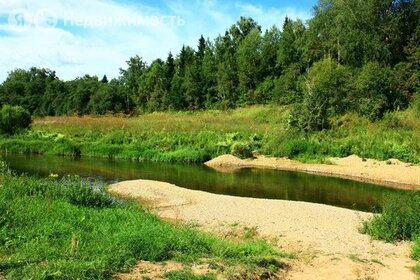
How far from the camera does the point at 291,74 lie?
6612cm

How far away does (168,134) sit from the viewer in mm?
42281

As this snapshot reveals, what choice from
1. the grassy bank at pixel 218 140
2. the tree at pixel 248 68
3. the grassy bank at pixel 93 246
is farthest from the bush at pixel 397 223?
the tree at pixel 248 68

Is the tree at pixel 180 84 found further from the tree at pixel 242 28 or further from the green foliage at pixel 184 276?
the green foliage at pixel 184 276

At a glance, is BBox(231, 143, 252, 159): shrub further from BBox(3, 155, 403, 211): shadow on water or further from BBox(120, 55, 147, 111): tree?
BBox(120, 55, 147, 111): tree

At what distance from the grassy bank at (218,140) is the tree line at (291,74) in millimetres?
2451

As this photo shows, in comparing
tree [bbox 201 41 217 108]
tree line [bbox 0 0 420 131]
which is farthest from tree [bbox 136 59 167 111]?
tree [bbox 201 41 217 108]

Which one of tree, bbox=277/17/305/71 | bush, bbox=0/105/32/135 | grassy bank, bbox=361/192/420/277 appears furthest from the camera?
tree, bbox=277/17/305/71

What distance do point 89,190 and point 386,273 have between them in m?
9.94

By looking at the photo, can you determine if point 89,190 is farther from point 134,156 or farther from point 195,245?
point 134,156

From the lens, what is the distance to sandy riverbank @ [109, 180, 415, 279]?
1116 cm

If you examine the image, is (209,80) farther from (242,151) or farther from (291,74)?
(242,151)

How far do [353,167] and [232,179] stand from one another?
8754mm

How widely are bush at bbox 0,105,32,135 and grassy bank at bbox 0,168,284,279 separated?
35.0 metres

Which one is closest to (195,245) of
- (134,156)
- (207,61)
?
(134,156)
